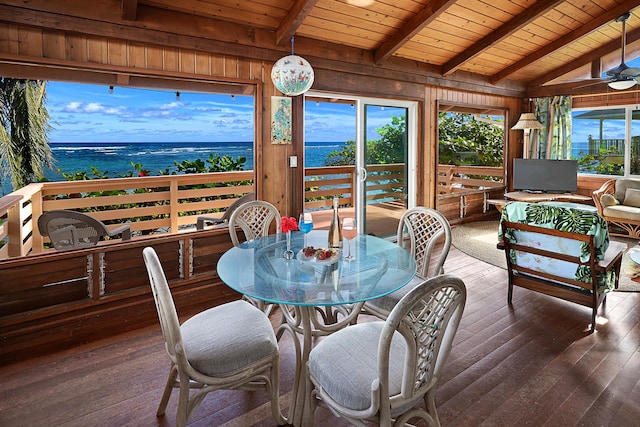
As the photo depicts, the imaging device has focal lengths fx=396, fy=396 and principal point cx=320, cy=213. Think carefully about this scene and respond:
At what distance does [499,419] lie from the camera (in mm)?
1976

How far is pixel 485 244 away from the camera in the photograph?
540cm

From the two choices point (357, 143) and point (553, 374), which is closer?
point (553, 374)

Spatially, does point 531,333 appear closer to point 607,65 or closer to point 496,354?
point 496,354

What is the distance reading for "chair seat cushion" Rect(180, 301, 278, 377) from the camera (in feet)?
5.69

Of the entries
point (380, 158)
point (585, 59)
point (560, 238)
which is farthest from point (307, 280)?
point (585, 59)

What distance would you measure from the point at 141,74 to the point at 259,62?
3.57ft

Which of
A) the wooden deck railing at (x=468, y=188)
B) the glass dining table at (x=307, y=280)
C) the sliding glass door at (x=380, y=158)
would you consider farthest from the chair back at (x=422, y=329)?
the wooden deck railing at (x=468, y=188)

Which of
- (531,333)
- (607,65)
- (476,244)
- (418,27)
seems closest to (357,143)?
(418,27)

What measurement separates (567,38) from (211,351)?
19.1 feet

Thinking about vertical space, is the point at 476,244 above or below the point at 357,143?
below

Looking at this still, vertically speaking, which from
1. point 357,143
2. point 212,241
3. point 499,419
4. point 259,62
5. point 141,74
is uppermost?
point 259,62

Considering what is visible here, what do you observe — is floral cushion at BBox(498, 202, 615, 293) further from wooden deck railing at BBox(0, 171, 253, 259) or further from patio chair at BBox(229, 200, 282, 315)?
wooden deck railing at BBox(0, 171, 253, 259)

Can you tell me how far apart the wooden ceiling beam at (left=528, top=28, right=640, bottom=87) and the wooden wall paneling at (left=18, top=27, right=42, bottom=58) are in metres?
6.91

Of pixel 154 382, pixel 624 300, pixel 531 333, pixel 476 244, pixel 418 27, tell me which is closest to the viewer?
pixel 154 382
